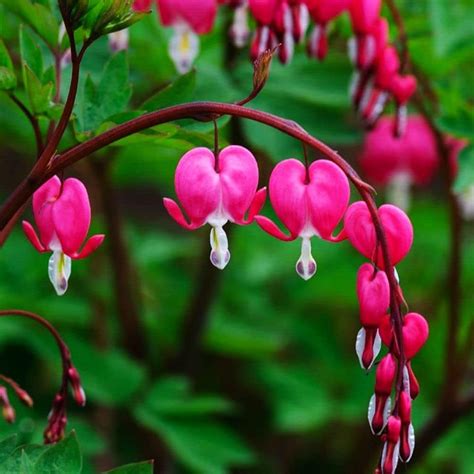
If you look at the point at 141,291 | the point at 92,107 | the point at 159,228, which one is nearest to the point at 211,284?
the point at 141,291

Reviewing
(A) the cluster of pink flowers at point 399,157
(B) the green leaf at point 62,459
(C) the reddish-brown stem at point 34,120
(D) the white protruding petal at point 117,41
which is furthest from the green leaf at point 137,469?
(A) the cluster of pink flowers at point 399,157

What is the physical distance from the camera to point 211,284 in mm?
1774

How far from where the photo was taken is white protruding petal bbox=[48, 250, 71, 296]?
2.79 ft

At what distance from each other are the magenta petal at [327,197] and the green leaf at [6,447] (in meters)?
0.31

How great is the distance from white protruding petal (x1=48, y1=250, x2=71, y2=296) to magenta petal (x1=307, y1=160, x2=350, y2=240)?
0.71ft

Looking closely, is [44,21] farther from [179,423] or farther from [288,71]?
[179,423]

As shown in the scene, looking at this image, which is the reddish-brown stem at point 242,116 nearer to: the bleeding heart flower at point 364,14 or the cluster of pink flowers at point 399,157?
the bleeding heart flower at point 364,14

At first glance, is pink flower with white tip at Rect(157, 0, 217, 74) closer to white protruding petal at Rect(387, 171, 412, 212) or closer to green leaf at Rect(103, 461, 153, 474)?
green leaf at Rect(103, 461, 153, 474)

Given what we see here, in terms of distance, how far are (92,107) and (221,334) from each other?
0.98 m

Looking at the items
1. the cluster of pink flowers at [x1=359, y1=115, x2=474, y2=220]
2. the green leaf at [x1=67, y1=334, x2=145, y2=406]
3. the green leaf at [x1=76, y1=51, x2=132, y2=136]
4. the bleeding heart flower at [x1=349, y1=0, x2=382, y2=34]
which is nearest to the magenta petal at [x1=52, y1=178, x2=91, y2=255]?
the green leaf at [x1=76, y1=51, x2=132, y2=136]

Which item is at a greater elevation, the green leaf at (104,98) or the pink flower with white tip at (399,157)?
the green leaf at (104,98)

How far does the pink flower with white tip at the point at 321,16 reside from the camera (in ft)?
3.98

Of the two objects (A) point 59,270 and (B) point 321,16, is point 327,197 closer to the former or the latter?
(A) point 59,270

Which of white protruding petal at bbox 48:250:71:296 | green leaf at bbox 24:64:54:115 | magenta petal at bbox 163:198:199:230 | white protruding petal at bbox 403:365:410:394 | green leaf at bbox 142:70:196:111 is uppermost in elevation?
green leaf at bbox 24:64:54:115
